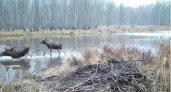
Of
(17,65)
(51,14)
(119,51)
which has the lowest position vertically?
(17,65)

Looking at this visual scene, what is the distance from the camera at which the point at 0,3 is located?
172 ft

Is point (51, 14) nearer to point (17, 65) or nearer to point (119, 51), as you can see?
point (17, 65)

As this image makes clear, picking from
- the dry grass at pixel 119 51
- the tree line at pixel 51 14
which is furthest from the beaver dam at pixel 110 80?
the tree line at pixel 51 14

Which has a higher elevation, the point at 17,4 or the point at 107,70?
the point at 17,4

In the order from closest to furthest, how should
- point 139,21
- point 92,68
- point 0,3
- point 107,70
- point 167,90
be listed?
1. point 167,90
2. point 107,70
3. point 92,68
4. point 0,3
5. point 139,21

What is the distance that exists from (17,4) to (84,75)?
199 ft

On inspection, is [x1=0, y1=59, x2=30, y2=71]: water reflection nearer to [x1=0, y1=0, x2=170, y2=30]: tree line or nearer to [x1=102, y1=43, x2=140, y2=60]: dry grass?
[x1=102, y1=43, x2=140, y2=60]: dry grass

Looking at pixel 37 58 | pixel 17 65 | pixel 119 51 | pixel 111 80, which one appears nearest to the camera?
pixel 111 80

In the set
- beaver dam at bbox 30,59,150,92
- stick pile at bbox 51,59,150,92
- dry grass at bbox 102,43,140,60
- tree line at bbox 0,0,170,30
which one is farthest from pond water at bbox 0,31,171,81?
tree line at bbox 0,0,170,30

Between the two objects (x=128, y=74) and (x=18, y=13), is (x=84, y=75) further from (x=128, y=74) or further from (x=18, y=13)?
(x=18, y=13)

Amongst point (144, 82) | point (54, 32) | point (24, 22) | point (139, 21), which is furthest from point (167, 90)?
point (139, 21)

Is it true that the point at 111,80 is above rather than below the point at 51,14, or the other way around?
below

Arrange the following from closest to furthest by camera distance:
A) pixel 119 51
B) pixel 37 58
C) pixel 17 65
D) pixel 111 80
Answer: pixel 111 80 < pixel 119 51 < pixel 17 65 < pixel 37 58

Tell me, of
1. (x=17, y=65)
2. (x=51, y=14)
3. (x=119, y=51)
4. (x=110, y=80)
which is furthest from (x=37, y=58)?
(x=51, y=14)
